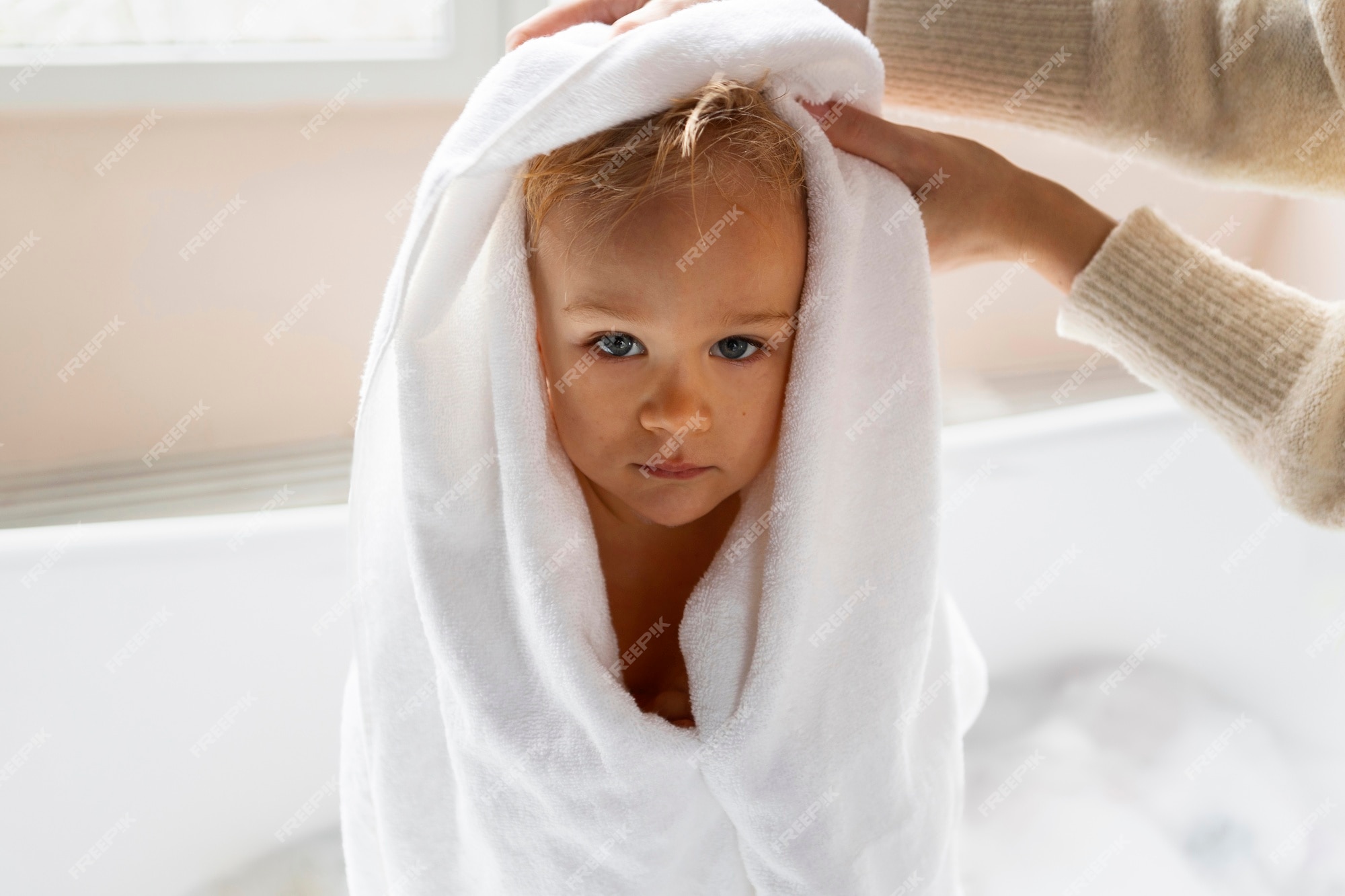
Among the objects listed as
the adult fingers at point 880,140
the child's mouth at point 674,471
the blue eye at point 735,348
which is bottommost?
the child's mouth at point 674,471

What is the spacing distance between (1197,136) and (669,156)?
45 cm

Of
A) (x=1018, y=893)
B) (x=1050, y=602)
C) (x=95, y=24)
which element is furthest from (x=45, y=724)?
(x=1050, y=602)

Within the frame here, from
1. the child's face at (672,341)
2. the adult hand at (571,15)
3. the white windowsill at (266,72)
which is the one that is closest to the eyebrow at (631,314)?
the child's face at (672,341)

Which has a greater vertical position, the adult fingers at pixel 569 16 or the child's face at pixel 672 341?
the adult fingers at pixel 569 16

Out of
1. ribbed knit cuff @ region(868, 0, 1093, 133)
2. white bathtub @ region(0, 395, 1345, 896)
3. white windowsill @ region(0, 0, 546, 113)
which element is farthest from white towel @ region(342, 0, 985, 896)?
white windowsill @ region(0, 0, 546, 113)

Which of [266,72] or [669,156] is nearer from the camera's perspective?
[669,156]

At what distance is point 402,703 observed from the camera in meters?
0.90

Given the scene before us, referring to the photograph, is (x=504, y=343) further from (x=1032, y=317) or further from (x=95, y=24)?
(x=1032, y=317)

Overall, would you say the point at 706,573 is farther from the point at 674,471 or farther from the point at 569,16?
the point at 569,16

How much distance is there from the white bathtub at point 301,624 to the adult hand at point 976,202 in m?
0.63

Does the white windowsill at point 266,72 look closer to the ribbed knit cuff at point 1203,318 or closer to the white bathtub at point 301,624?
the white bathtub at point 301,624

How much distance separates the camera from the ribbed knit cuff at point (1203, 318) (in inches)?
33.6

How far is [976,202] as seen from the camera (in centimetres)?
85

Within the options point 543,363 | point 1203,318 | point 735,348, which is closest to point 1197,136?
point 1203,318
